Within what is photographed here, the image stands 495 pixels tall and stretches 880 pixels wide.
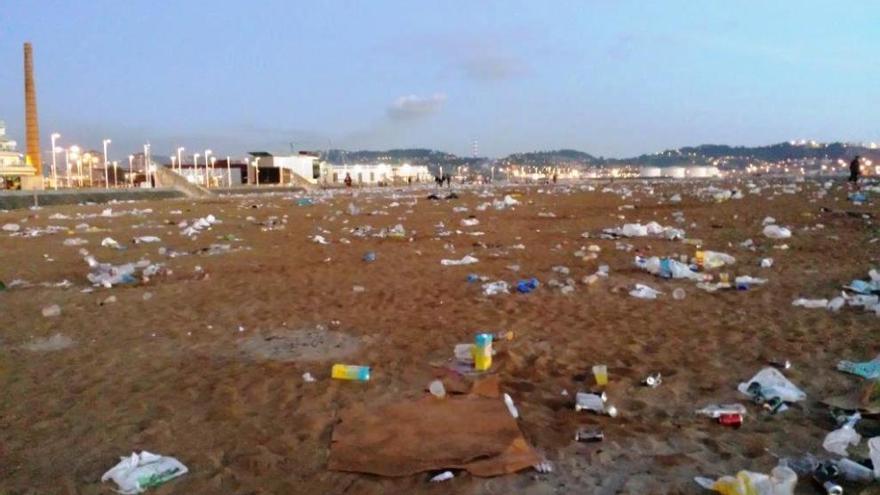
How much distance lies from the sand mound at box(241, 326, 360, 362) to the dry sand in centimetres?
3

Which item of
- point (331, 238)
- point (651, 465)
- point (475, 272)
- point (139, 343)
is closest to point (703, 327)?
point (651, 465)

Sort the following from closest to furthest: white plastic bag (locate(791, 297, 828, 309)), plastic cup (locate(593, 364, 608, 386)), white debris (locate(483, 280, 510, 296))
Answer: plastic cup (locate(593, 364, 608, 386)) → white plastic bag (locate(791, 297, 828, 309)) → white debris (locate(483, 280, 510, 296))

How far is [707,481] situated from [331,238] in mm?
11444

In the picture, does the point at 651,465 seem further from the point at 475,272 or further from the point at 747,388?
the point at 475,272

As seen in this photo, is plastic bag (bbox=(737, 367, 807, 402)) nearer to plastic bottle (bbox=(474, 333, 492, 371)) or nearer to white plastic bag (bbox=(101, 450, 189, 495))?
plastic bottle (bbox=(474, 333, 492, 371))

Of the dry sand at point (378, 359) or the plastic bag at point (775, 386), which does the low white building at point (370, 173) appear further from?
the plastic bag at point (775, 386)

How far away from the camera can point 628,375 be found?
4.90 metres

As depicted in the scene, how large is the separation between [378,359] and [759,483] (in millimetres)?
3044

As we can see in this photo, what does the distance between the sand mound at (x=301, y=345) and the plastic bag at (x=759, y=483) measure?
321 centimetres

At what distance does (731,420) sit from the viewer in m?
3.98

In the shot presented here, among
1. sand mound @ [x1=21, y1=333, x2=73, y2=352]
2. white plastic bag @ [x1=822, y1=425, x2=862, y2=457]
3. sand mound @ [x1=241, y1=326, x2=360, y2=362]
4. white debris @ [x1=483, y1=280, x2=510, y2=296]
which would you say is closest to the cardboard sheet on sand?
sand mound @ [x1=241, y1=326, x2=360, y2=362]

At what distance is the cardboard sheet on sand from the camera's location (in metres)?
3.46

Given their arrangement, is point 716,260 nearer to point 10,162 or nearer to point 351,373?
point 351,373

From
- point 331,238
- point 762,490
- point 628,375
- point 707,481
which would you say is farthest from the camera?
point 331,238
